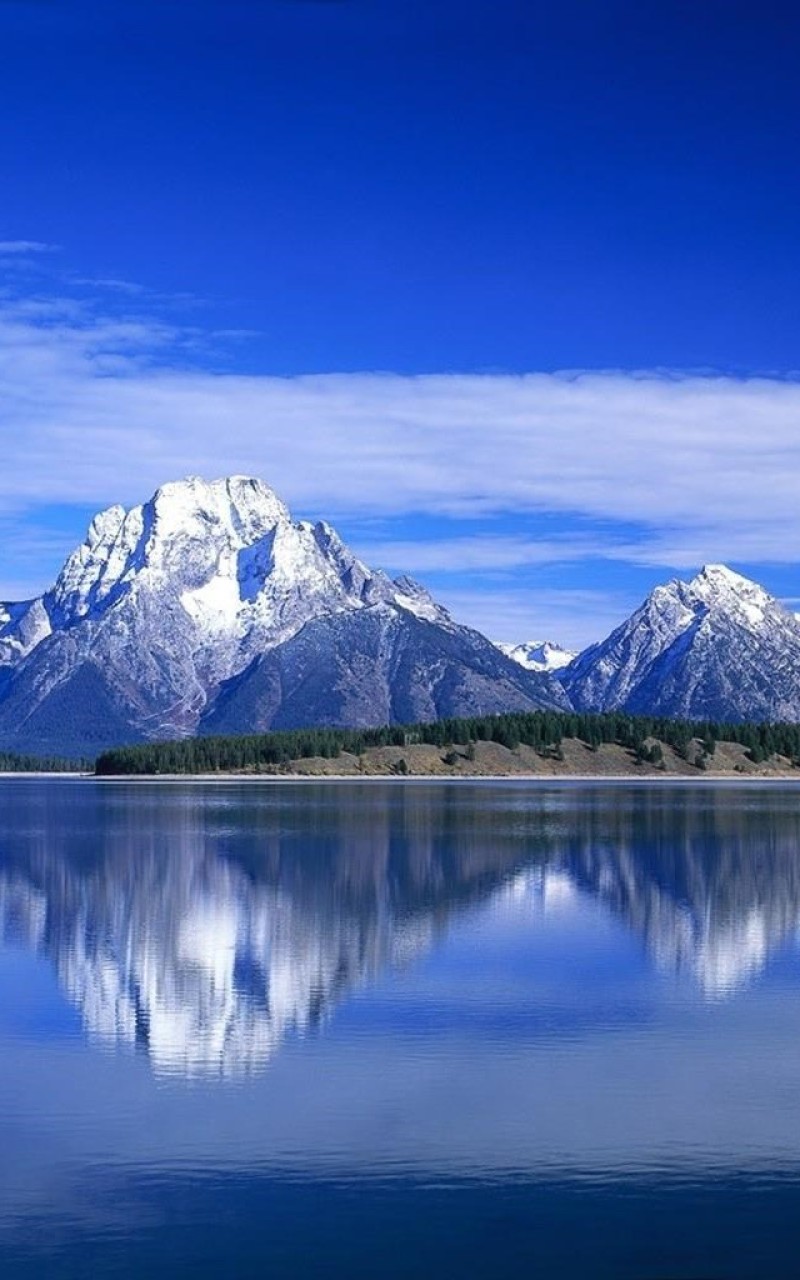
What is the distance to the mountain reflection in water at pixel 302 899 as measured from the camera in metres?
50.0

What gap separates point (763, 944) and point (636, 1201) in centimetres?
3696

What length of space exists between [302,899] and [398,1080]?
39618mm

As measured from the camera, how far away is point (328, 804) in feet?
622

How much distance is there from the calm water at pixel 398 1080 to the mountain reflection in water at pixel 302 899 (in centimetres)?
30

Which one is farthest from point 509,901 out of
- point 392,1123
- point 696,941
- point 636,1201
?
point 636,1201

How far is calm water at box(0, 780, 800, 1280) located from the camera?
28125mm

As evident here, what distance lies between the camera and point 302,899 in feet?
258

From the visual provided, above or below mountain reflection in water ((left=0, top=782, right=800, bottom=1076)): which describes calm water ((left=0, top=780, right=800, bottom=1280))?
below

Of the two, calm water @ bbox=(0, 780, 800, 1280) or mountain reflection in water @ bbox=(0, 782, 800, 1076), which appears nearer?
calm water @ bbox=(0, 780, 800, 1280)

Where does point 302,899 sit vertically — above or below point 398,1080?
above

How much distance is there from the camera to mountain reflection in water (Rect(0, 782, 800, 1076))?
50.0 m

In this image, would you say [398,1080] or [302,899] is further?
[302,899]

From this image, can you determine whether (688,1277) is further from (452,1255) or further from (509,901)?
(509,901)

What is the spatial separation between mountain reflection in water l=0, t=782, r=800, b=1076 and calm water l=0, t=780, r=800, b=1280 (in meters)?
0.30
